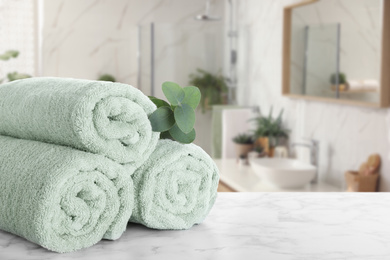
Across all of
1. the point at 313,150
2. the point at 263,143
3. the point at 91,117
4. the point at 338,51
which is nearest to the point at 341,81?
the point at 338,51

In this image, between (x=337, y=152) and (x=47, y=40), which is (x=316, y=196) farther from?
(x=47, y=40)

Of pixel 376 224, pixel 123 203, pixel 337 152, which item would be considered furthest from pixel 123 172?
pixel 337 152

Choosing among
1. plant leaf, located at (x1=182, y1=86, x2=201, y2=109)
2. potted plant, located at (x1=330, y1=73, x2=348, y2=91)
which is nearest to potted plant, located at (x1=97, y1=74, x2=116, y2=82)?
potted plant, located at (x1=330, y1=73, x2=348, y2=91)

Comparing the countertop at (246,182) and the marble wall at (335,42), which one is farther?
the countertop at (246,182)

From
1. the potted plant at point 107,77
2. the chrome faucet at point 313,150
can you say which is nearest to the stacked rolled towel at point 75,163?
the chrome faucet at point 313,150

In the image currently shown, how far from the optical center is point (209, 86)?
3.95 m

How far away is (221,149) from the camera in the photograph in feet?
12.1

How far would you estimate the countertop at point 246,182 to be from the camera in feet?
8.19

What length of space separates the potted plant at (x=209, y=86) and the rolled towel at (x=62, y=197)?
10.9ft

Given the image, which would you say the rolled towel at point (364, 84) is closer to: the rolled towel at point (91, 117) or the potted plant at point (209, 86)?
the potted plant at point (209, 86)

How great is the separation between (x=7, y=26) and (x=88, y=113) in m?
3.45

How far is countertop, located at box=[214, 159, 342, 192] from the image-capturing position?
8.19ft

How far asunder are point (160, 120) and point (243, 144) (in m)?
2.66

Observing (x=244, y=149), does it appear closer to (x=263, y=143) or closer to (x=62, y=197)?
(x=263, y=143)
